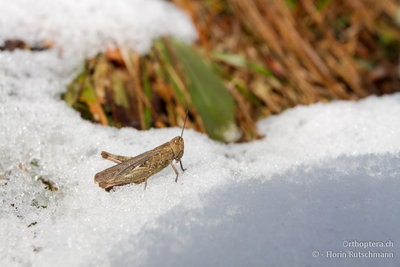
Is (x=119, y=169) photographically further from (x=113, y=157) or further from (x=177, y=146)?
(x=177, y=146)

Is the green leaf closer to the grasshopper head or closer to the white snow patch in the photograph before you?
the white snow patch

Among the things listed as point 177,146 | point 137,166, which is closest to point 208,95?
point 177,146

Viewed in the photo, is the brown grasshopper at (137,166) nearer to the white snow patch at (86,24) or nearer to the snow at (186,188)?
the snow at (186,188)

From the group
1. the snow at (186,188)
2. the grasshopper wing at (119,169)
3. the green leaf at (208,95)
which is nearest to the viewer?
the snow at (186,188)

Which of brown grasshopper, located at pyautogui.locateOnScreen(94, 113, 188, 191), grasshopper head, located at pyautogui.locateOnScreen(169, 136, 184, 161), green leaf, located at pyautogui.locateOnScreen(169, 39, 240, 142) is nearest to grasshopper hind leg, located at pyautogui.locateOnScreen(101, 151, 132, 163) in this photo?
brown grasshopper, located at pyautogui.locateOnScreen(94, 113, 188, 191)

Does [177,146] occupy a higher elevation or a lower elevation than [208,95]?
higher

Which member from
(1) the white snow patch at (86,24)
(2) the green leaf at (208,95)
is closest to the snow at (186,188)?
(1) the white snow patch at (86,24)
